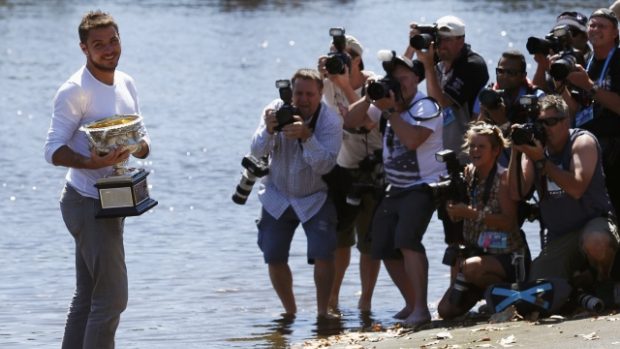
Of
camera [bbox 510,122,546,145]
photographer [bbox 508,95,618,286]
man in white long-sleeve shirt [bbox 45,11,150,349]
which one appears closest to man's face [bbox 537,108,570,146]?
photographer [bbox 508,95,618,286]

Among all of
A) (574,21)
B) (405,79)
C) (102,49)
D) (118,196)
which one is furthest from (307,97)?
(118,196)

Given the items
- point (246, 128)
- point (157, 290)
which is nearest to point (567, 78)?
point (157, 290)

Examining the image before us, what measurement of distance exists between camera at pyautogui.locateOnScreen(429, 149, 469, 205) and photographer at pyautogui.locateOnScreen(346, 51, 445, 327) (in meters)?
0.17

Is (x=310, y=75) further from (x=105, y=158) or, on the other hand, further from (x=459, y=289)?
(x=105, y=158)

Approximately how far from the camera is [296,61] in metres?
32.4

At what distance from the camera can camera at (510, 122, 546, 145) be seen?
29.2ft

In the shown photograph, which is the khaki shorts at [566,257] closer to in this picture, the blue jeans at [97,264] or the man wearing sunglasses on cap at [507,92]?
the man wearing sunglasses on cap at [507,92]

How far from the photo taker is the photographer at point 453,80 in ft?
33.6

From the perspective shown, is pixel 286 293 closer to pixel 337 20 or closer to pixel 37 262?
pixel 37 262

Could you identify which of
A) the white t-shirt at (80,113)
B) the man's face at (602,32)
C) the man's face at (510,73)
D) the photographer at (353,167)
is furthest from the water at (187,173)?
the white t-shirt at (80,113)

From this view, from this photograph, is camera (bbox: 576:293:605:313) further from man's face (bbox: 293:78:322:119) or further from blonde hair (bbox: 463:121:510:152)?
man's face (bbox: 293:78:322:119)

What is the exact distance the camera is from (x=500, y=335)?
8.62 m

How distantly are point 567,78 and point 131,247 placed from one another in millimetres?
5558

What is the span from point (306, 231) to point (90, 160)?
317 centimetres
